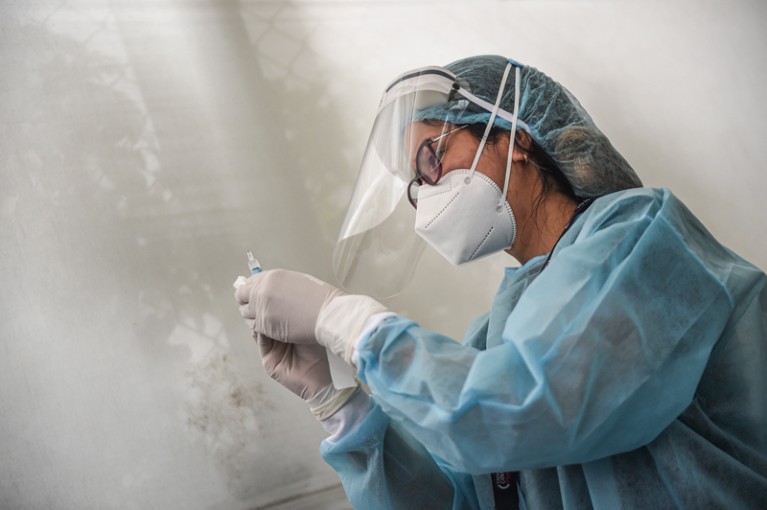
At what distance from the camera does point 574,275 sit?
3.16ft

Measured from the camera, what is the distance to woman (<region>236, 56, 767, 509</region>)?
90 cm

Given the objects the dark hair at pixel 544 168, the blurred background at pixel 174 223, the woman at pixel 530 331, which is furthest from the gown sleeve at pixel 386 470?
the dark hair at pixel 544 168

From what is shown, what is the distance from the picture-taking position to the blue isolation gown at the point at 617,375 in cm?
89

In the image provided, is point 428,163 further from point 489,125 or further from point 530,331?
point 530,331

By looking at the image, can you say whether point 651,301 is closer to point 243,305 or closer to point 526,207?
point 526,207

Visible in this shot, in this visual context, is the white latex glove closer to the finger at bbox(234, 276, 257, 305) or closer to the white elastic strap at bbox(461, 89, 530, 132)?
the finger at bbox(234, 276, 257, 305)

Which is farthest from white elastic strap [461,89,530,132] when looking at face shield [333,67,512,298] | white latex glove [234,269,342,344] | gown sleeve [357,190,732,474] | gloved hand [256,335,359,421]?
gloved hand [256,335,359,421]

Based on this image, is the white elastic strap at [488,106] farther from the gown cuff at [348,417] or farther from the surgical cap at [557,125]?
the gown cuff at [348,417]

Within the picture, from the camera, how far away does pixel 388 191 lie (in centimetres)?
131

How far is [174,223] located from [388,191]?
608 millimetres

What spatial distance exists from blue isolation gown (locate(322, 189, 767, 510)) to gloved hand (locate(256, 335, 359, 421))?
26cm

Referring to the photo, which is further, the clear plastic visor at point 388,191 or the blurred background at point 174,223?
the blurred background at point 174,223

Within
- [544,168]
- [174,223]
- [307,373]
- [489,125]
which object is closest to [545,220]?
[544,168]

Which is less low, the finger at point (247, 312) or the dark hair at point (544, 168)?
the dark hair at point (544, 168)
